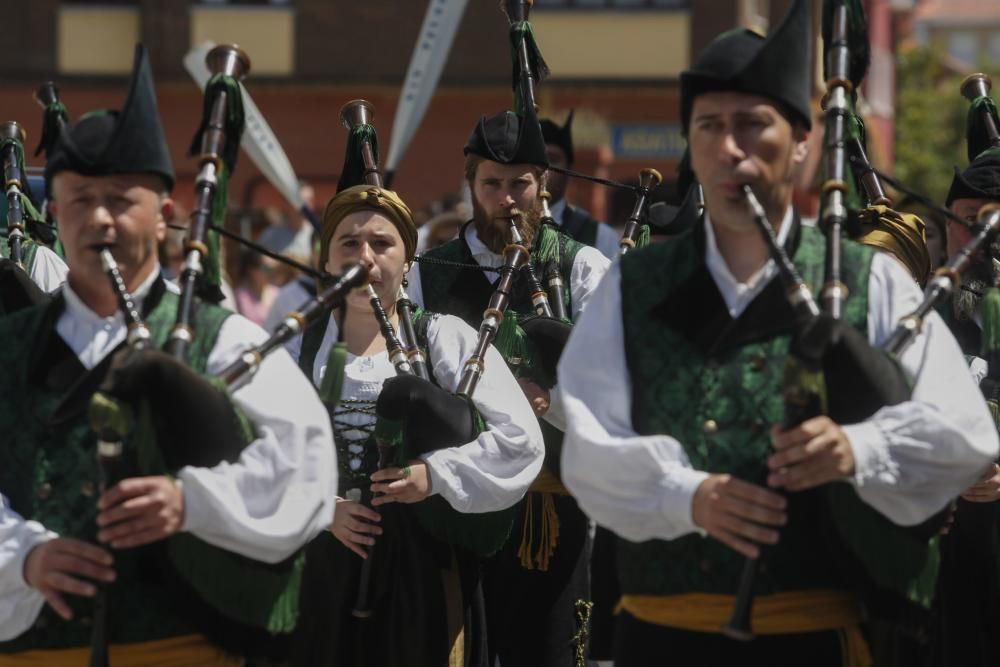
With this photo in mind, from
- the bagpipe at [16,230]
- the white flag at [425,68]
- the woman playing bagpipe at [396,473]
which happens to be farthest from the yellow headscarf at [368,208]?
the white flag at [425,68]

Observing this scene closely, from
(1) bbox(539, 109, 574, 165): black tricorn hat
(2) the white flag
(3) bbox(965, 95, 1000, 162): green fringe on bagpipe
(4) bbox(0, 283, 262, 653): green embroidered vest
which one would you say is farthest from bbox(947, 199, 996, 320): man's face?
(2) the white flag

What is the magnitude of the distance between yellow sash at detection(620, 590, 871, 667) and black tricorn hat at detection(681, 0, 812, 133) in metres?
1.00

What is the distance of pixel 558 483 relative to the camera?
6844 mm

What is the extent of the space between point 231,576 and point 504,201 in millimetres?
3236

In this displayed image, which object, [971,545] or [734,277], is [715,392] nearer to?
[734,277]

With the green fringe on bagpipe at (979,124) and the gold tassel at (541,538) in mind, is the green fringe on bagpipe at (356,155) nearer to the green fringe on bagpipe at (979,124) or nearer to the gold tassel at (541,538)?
the gold tassel at (541,538)

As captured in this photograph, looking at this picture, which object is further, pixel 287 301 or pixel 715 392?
pixel 287 301

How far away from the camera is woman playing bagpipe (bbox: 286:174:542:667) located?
5602 millimetres

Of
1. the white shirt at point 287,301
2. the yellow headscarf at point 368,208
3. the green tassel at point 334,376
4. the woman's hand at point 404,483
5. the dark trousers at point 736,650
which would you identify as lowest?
the dark trousers at point 736,650

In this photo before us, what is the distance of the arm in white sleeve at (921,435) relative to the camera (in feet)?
13.0

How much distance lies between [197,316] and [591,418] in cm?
88

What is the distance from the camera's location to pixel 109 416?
3.95 m

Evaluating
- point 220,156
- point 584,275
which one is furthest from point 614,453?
point 584,275

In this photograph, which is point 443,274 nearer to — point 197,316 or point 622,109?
point 197,316
